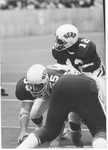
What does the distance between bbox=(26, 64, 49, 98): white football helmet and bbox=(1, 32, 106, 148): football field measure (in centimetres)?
67

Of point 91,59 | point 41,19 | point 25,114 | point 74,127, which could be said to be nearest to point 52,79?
point 74,127

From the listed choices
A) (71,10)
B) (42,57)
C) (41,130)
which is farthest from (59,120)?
(71,10)

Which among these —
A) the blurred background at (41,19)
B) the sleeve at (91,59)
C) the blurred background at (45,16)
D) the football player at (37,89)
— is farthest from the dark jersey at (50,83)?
the blurred background at (45,16)

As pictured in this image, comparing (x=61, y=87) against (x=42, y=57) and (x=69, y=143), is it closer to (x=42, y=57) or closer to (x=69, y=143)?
(x=69, y=143)

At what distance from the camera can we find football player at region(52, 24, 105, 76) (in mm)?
6341

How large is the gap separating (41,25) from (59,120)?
64.0 ft

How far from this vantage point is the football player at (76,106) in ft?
16.0

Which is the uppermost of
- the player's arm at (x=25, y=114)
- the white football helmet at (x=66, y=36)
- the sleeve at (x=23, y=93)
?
the white football helmet at (x=66, y=36)

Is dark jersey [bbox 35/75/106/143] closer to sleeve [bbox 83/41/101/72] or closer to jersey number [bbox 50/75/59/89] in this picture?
jersey number [bbox 50/75/59/89]

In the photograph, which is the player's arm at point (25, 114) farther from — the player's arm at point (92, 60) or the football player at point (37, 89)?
the player's arm at point (92, 60)

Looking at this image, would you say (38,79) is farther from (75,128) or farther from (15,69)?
(15,69)

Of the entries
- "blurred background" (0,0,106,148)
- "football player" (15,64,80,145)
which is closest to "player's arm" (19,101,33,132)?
"football player" (15,64,80,145)

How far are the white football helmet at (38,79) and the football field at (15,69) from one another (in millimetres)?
672

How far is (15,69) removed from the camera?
13.0 m
